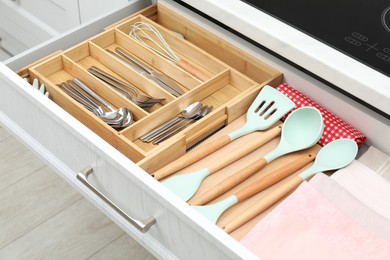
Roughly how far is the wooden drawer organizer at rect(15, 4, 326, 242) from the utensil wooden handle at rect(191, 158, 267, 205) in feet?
0.05

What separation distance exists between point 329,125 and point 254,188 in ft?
0.62

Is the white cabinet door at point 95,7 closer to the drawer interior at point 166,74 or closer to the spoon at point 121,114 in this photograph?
the drawer interior at point 166,74

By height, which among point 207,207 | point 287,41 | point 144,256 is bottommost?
point 144,256

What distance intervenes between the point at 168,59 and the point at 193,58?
0.05m

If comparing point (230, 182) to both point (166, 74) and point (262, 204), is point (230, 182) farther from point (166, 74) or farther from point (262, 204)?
point (166, 74)

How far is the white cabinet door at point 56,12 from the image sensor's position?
179 cm

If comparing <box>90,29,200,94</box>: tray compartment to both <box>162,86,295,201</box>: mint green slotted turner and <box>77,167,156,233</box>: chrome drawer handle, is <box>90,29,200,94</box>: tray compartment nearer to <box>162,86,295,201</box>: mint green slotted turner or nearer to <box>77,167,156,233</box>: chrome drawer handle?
<box>162,86,295,201</box>: mint green slotted turner

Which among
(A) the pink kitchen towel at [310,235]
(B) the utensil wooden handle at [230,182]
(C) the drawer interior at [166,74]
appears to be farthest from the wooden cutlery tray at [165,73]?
(A) the pink kitchen towel at [310,235]

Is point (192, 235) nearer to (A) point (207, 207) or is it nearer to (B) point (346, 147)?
(A) point (207, 207)

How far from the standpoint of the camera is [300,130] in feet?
3.71

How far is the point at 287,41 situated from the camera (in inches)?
43.5

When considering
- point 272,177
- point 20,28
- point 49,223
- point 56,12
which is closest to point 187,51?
point 272,177

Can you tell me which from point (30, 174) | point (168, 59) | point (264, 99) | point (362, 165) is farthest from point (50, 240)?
point (362, 165)

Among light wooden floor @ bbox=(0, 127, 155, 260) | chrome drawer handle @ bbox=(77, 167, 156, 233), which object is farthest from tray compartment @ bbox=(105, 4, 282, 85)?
light wooden floor @ bbox=(0, 127, 155, 260)
